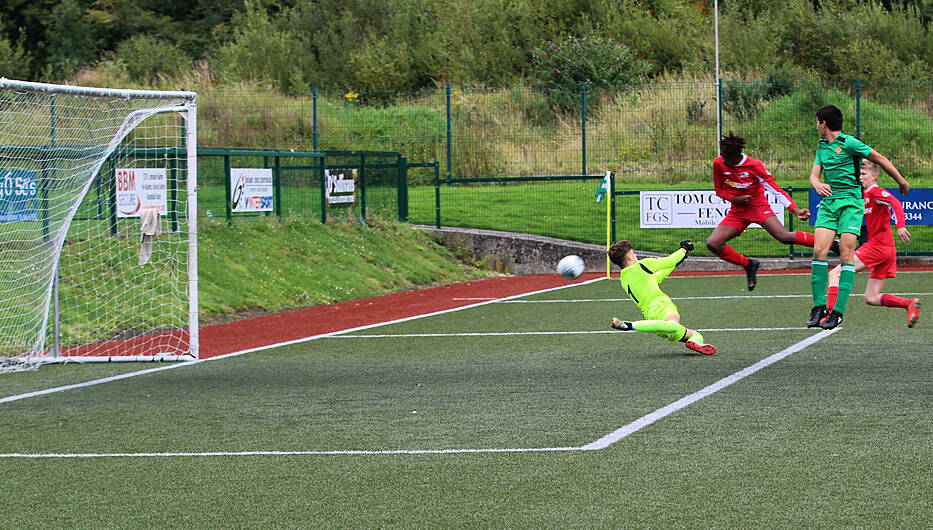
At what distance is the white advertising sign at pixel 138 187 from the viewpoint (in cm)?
1602

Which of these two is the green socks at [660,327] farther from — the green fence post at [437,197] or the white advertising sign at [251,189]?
the green fence post at [437,197]

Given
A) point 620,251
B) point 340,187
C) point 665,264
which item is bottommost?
point 665,264

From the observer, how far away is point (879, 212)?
426 inches

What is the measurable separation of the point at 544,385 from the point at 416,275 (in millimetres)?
12176

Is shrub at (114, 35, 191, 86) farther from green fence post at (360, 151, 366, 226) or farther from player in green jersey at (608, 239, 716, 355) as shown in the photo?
player in green jersey at (608, 239, 716, 355)

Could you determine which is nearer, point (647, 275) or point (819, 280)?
point (819, 280)

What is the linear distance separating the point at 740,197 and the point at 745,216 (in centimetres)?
20

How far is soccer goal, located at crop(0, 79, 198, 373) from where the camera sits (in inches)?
469

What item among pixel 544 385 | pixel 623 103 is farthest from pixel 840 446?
pixel 623 103

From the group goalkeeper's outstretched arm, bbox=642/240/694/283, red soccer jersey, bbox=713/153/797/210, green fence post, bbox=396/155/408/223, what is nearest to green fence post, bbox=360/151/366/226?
green fence post, bbox=396/155/408/223

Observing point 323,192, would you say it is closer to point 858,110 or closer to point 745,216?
point 745,216

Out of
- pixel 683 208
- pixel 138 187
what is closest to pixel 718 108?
pixel 683 208

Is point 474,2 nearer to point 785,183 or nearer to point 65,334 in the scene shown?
point 785,183

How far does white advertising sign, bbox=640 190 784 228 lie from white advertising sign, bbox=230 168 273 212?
7252 millimetres
